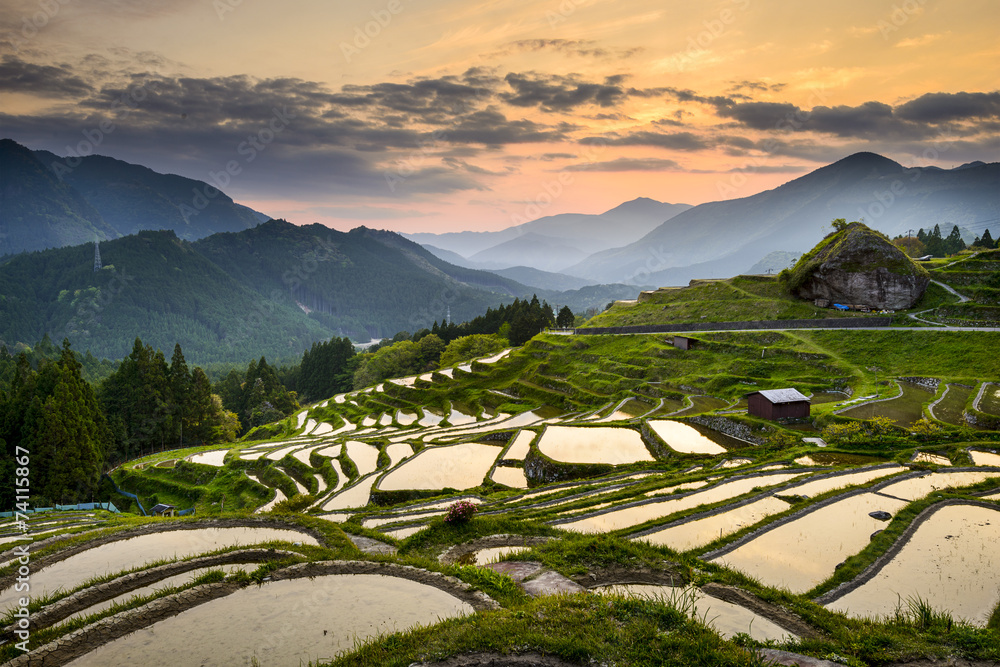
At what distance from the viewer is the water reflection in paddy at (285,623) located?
8.34m

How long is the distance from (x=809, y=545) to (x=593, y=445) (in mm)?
15186

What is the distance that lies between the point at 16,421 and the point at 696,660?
5531cm

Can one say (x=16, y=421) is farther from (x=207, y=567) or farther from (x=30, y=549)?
(x=207, y=567)

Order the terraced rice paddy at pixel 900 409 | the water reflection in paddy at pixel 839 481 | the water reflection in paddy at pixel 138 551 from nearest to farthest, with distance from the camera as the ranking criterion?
the water reflection in paddy at pixel 138 551 < the water reflection in paddy at pixel 839 481 < the terraced rice paddy at pixel 900 409

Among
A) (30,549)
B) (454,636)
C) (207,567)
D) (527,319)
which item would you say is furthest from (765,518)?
(527,319)

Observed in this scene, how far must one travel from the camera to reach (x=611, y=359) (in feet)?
177

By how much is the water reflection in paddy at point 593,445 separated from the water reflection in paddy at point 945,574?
12924mm

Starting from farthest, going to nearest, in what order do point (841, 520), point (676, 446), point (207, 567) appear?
1. point (676, 446)
2. point (841, 520)
3. point (207, 567)

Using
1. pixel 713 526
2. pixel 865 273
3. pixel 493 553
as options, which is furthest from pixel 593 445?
pixel 865 273

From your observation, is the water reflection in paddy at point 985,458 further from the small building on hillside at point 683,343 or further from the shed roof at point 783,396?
the small building on hillside at point 683,343

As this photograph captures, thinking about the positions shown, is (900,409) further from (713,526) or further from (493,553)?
(493,553)

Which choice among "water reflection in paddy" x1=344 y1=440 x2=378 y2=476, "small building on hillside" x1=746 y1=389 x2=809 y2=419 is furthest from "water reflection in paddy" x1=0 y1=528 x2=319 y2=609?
"small building on hillside" x1=746 y1=389 x2=809 y2=419

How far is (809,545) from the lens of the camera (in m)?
14.4

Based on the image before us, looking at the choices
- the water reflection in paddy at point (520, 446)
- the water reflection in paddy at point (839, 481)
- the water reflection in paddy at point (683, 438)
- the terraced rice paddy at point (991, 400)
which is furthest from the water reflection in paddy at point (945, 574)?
the water reflection in paddy at point (520, 446)
